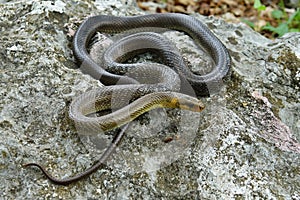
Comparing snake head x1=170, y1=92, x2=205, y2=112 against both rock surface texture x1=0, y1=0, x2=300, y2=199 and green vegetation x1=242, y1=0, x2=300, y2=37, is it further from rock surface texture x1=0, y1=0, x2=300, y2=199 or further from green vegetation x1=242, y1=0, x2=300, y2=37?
green vegetation x1=242, y1=0, x2=300, y2=37

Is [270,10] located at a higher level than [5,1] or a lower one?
lower

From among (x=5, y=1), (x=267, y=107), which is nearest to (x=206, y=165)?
(x=267, y=107)

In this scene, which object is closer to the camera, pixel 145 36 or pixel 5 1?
pixel 145 36

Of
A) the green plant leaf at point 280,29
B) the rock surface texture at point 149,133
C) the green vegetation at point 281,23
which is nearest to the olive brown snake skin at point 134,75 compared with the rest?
the rock surface texture at point 149,133

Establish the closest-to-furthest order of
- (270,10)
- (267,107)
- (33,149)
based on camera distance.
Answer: (33,149)
(267,107)
(270,10)

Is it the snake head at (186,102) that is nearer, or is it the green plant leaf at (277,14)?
the snake head at (186,102)

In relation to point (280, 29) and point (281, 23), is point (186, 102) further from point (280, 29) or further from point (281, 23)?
point (281, 23)

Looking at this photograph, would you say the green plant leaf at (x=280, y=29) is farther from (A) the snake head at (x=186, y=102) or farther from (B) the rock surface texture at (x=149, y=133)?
(A) the snake head at (x=186, y=102)

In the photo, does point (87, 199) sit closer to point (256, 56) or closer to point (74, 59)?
point (74, 59)

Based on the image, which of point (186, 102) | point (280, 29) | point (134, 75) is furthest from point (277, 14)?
point (186, 102)
